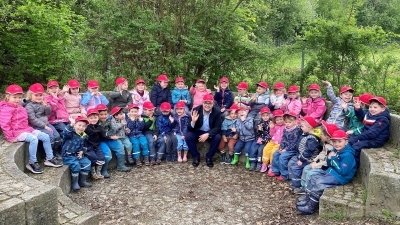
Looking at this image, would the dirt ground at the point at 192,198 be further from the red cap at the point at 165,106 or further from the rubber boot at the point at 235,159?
the red cap at the point at 165,106

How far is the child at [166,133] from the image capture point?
7.57m

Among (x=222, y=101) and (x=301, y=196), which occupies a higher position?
(x=222, y=101)

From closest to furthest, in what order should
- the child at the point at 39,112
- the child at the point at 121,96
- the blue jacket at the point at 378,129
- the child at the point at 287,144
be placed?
the blue jacket at the point at 378,129 → the child at the point at 39,112 → the child at the point at 287,144 → the child at the point at 121,96

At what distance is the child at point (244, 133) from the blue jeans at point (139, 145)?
180 centimetres

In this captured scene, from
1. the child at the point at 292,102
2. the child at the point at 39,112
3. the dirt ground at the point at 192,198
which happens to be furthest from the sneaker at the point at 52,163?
the child at the point at 292,102

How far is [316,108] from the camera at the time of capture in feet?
24.4

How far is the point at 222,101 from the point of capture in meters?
8.48

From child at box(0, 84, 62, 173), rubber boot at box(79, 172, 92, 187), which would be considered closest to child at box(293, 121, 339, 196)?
rubber boot at box(79, 172, 92, 187)

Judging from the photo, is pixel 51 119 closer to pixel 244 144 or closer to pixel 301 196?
pixel 244 144

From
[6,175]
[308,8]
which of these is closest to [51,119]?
[6,175]

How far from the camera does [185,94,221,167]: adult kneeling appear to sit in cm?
756

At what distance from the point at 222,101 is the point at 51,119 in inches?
145

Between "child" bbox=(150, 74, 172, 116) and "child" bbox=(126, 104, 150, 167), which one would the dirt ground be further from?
"child" bbox=(150, 74, 172, 116)

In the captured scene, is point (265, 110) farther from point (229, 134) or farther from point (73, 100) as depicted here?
point (73, 100)
